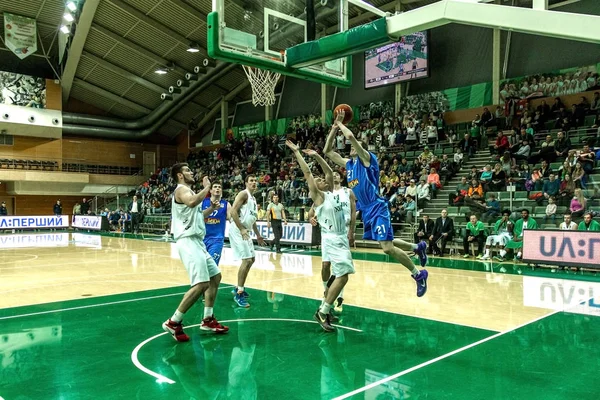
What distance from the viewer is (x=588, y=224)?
11508 mm

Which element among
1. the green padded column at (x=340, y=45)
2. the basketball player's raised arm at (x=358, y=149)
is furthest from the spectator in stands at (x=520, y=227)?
the green padded column at (x=340, y=45)

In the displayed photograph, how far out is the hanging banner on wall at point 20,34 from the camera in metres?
26.0

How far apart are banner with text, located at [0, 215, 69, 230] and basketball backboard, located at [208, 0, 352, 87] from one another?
24.5 meters

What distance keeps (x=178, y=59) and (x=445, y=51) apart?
47.8 feet

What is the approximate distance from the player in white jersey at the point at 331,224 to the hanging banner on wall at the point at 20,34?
25.9m

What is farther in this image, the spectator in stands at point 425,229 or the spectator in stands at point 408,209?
the spectator in stands at point 408,209

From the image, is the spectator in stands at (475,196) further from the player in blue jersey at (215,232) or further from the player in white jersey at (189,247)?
the player in white jersey at (189,247)

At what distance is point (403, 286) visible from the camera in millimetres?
9305

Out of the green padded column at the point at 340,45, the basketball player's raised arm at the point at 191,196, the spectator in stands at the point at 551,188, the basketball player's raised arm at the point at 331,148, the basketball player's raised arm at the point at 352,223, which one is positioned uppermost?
the green padded column at the point at 340,45

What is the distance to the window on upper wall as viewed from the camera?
31862 mm

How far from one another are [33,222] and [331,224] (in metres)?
26.9

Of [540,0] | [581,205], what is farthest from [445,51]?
[540,0]

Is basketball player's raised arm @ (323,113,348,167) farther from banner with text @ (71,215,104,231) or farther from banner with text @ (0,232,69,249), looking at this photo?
banner with text @ (71,215,104,231)

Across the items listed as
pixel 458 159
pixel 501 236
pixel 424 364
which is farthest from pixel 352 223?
pixel 458 159
